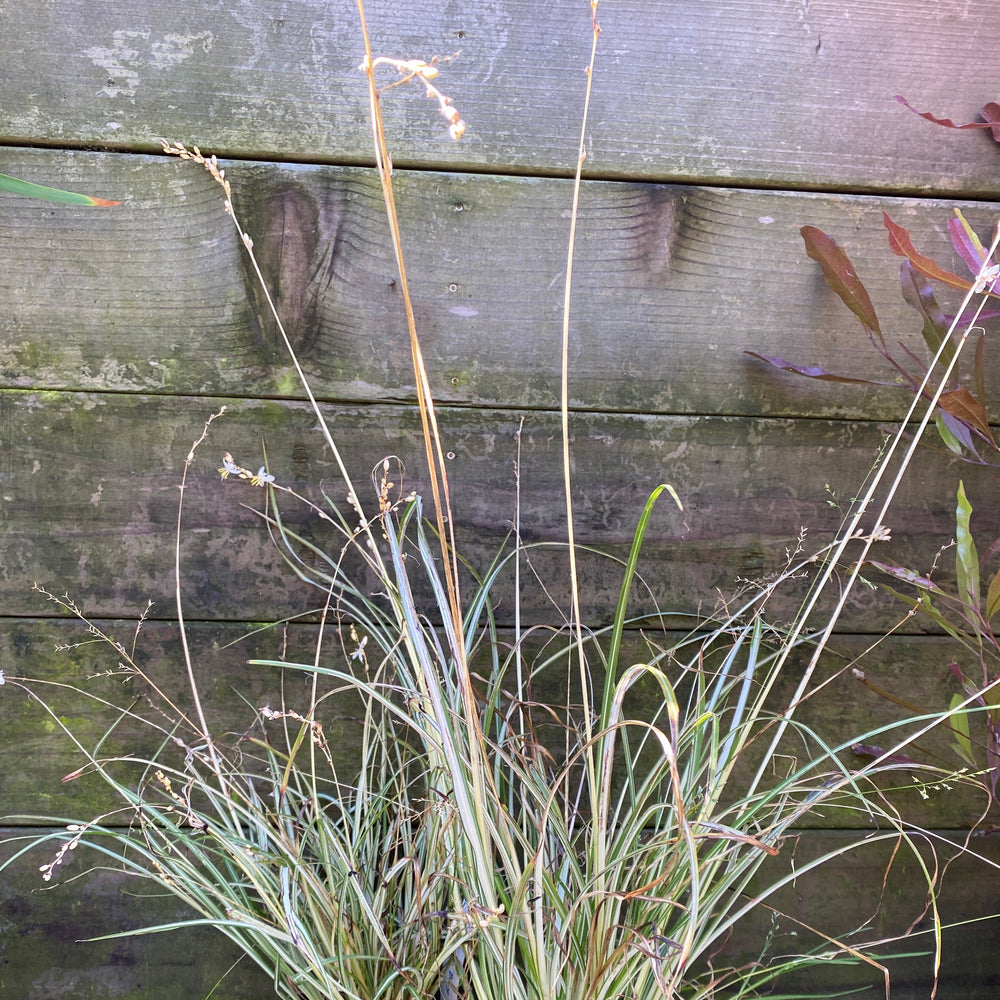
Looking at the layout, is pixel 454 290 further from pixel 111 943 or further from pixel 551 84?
pixel 111 943

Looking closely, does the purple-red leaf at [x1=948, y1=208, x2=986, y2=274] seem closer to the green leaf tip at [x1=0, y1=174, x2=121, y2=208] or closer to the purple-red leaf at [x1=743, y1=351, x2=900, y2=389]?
the purple-red leaf at [x1=743, y1=351, x2=900, y2=389]

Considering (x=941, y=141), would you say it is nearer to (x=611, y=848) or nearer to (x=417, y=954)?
(x=611, y=848)

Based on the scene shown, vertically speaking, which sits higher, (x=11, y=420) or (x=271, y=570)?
(x=11, y=420)

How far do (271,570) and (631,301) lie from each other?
1.55 ft

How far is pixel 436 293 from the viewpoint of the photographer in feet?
2.68

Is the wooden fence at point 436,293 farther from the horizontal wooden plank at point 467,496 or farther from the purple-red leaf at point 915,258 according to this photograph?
the purple-red leaf at point 915,258

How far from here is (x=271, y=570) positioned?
32.4 inches

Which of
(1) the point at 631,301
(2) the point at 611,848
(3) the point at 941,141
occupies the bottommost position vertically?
(2) the point at 611,848

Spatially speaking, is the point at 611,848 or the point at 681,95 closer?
the point at 611,848

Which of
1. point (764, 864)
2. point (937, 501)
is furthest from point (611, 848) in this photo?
point (937, 501)

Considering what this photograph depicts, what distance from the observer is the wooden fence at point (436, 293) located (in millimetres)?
790

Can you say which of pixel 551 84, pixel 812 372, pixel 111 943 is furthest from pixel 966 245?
pixel 111 943

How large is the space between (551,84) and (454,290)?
0.76 feet

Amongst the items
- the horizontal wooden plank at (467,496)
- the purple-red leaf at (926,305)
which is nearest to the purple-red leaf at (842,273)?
the purple-red leaf at (926,305)
